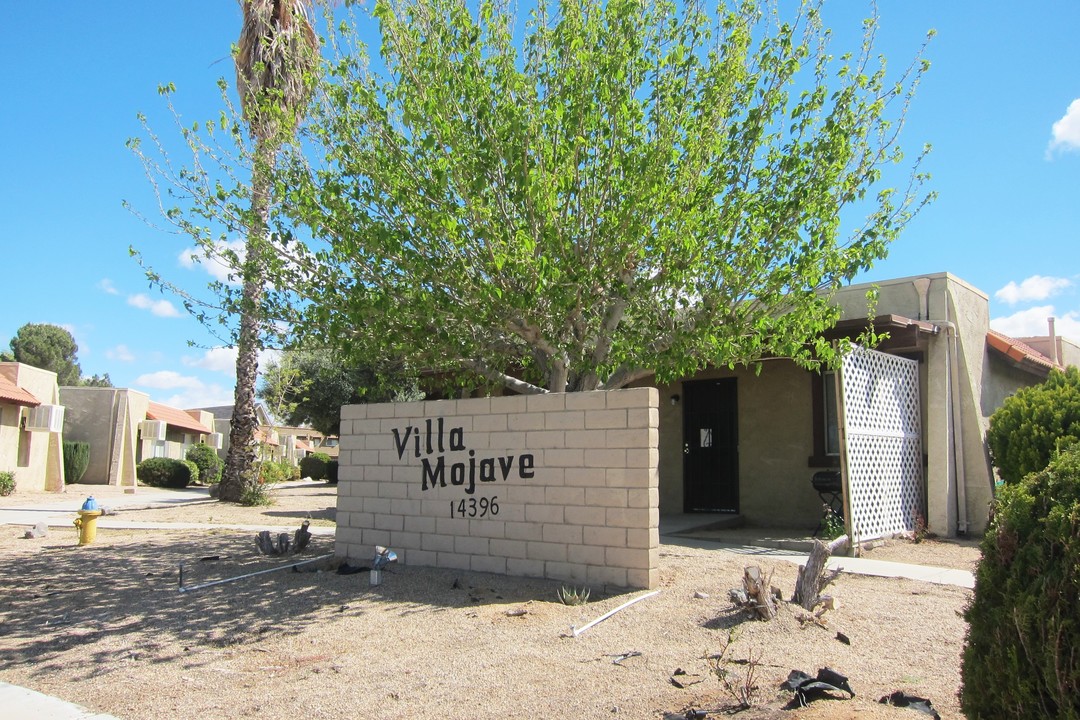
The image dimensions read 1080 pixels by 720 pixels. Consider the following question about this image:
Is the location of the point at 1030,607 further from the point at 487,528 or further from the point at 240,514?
the point at 240,514

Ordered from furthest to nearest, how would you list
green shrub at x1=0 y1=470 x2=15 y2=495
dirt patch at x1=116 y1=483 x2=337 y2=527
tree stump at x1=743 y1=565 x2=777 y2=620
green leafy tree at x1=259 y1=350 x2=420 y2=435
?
green leafy tree at x1=259 y1=350 x2=420 y2=435
green shrub at x1=0 y1=470 x2=15 y2=495
dirt patch at x1=116 y1=483 x2=337 y2=527
tree stump at x1=743 y1=565 x2=777 y2=620

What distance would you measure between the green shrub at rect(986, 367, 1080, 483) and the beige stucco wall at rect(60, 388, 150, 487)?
29879mm

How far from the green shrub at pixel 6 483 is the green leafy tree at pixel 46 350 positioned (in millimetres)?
37260

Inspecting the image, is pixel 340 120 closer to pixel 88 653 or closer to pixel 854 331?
pixel 88 653

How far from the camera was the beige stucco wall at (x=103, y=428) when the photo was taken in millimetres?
31125

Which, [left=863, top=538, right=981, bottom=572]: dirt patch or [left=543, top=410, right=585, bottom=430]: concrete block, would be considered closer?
[left=543, top=410, right=585, bottom=430]: concrete block

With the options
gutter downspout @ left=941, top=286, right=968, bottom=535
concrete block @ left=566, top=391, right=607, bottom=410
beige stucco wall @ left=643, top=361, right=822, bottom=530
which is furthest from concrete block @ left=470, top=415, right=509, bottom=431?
gutter downspout @ left=941, top=286, right=968, bottom=535

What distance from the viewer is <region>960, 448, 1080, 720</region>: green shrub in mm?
2715

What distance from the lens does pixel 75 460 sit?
2972cm

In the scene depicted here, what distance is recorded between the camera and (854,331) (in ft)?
37.7

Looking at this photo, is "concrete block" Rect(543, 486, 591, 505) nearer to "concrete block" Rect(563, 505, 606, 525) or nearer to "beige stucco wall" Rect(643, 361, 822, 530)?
"concrete block" Rect(563, 505, 606, 525)

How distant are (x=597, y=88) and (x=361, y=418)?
14.8 feet

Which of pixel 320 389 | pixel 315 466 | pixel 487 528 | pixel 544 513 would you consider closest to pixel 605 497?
pixel 544 513

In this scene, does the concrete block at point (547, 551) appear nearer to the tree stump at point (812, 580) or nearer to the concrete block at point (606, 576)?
the concrete block at point (606, 576)
